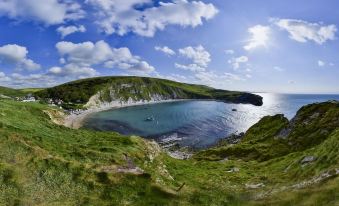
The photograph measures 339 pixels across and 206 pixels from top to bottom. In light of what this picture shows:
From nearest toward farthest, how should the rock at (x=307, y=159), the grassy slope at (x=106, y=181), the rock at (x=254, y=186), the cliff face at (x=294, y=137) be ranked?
the grassy slope at (x=106, y=181) < the rock at (x=254, y=186) < the rock at (x=307, y=159) < the cliff face at (x=294, y=137)

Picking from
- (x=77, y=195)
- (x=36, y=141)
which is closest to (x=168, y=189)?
(x=77, y=195)

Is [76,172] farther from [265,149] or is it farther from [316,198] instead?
[265,149]

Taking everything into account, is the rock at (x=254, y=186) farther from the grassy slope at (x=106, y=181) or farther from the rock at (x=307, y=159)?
the rock at (x=307, y=159)

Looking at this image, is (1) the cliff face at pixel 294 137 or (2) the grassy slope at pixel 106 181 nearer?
(2) the grassy slope at pixel 106 181

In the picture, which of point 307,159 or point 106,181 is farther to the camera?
point 307,159

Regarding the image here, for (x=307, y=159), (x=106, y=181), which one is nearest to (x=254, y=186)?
(x=307, y=159)

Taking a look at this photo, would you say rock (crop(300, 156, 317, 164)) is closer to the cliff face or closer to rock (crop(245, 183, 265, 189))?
rock (crop(245, 183, 265, 189))

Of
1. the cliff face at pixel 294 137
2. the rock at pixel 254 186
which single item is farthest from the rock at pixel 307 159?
the cliff face at pixel 294 137

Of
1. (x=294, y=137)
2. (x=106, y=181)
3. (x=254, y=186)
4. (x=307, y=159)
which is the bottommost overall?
(x=254, y=186)

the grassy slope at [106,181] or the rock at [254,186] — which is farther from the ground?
the grassy slope at [106,181]

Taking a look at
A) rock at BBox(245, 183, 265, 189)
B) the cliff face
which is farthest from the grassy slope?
the cliff face

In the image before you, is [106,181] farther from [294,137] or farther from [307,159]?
[294,137]
